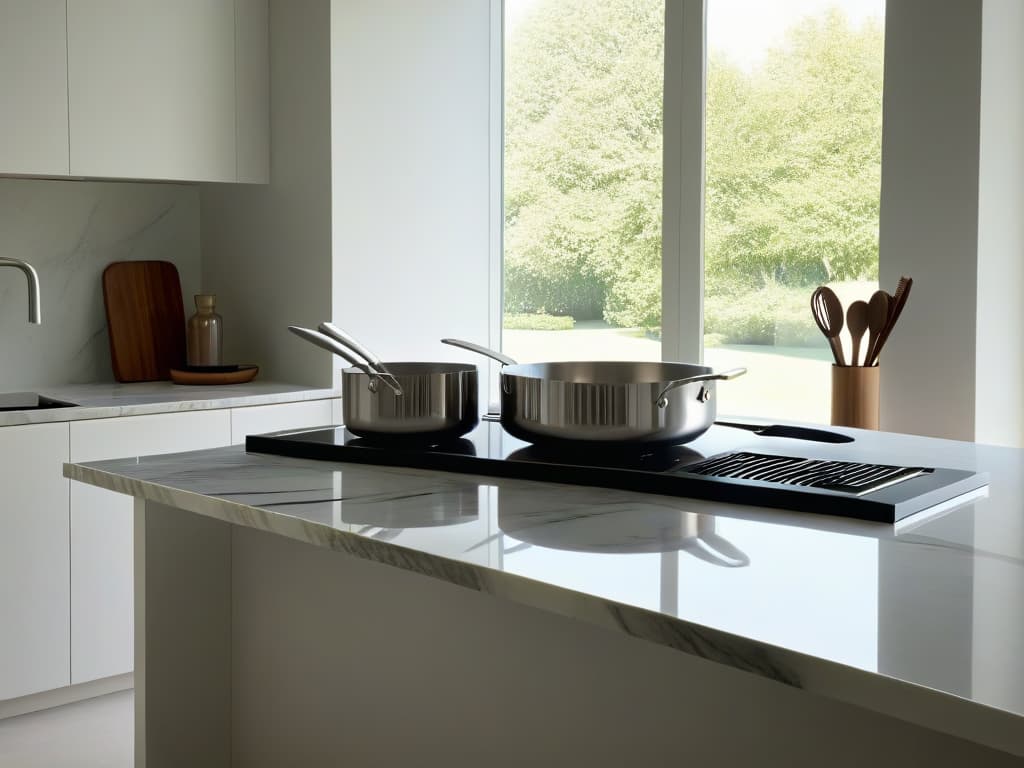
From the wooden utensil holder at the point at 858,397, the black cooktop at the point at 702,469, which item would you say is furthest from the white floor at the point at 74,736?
the wooden utensil holder at the point at 858,397

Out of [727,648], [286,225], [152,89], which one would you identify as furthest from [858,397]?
[152,89]

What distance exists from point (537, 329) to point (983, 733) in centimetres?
302

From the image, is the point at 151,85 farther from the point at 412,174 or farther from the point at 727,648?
the point at 727,648

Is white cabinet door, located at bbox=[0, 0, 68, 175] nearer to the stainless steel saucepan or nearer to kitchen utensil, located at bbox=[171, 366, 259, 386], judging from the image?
kitchen utensil, located at bbox=[171, 366, 259, 386]

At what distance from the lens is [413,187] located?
11.6 ft

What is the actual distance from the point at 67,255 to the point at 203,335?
519 millimetres

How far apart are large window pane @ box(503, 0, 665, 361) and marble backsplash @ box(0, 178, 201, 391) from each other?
1248 mm

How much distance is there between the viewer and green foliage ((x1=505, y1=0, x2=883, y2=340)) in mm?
2752

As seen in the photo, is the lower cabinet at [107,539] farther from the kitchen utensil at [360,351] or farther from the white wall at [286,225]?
the kitchen utensil at [360,351]

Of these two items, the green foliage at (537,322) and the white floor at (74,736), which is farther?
the green foliage at (537,322)

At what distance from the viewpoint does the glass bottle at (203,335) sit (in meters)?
3.45

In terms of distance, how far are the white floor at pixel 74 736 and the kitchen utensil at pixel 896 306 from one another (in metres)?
2.03

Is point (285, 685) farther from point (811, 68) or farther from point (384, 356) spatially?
point (811, 68)

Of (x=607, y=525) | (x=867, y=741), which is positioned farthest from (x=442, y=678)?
(x=867, y=741)
